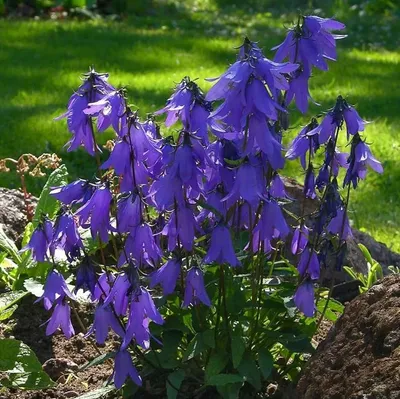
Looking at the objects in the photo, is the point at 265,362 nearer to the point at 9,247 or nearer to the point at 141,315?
the point at 141,315

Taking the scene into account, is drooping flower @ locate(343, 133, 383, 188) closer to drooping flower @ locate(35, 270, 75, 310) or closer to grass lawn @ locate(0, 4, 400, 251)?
drooping flower @ locate(35, 270, 75, 310)

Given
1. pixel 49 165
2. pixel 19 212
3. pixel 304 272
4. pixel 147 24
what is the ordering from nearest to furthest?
pixel 304 272, pixel 49 165, pixel 19 212, pixel 147 24

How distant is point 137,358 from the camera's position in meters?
3.02

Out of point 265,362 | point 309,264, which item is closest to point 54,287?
point 265,362

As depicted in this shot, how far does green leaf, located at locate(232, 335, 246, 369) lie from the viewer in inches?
106

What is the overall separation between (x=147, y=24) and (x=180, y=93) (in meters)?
8.52

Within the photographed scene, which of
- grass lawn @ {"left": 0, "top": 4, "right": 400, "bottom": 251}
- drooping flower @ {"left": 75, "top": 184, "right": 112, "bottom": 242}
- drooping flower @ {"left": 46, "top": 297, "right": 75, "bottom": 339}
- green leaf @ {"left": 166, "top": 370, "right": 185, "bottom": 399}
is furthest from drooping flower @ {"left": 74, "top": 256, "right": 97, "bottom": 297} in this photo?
grass lawn @ {"left": 0, "top": 4, "right": 400, "bottom": 251}

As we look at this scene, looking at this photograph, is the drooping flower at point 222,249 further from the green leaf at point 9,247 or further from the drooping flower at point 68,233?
the green leaf at point 9,247

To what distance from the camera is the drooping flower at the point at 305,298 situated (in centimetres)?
271

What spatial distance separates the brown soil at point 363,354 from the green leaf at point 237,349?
0.19 m

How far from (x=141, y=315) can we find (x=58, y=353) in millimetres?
1233

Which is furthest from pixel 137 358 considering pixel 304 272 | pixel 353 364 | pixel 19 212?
pixel 19 212

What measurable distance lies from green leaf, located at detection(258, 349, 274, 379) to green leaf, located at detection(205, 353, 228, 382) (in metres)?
0.11

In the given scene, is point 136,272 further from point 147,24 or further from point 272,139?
point 147,24
